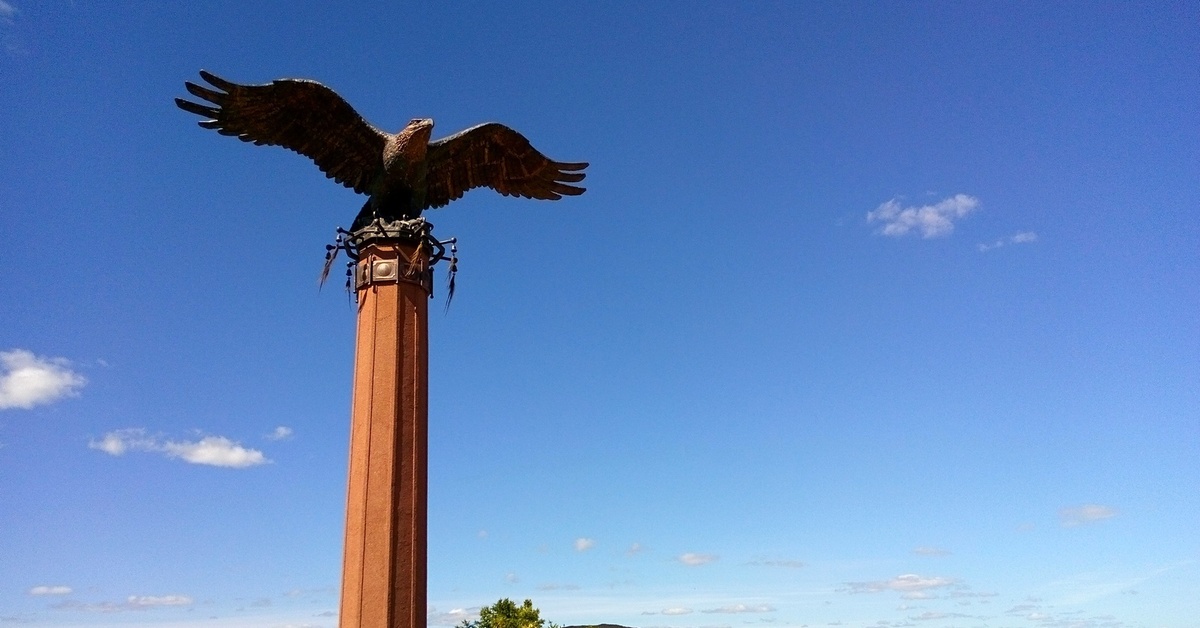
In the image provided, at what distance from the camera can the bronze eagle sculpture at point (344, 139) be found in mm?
13531

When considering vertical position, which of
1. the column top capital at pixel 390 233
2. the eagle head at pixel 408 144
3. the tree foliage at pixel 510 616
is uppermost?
the eagle head at pixel 408 144

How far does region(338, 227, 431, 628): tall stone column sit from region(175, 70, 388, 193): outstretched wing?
1504 mm

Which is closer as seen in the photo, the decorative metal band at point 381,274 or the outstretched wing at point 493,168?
the decorative metal band at point 381,274

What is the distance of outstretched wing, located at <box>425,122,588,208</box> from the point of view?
591 inches

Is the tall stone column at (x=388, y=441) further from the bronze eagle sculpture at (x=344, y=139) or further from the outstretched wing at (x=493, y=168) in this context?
the outstretched wing at (x=493, y=168)

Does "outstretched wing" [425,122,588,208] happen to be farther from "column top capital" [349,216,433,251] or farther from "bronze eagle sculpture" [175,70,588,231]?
"column top capital" [349,216,433,251]

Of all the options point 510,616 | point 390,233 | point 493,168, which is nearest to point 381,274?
point 390,233

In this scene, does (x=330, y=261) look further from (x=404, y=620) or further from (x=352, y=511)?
(x=404, y=620)

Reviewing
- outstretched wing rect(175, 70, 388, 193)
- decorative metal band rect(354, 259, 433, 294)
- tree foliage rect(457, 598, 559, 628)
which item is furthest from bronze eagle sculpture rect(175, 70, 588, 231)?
tree foliage rect(457, 598, 559, 628)

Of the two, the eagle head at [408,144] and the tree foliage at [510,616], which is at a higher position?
the eagle head at [408,144]

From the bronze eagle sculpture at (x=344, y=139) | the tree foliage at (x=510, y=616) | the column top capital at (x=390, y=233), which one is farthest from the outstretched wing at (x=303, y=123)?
the tree foliage at (x=510, y=616)

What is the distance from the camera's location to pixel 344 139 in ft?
46.7

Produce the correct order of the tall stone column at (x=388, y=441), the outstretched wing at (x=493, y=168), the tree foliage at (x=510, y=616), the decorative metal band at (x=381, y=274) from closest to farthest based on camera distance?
the tall stone column at (x=388, y=441)
the decorative metal band at (x=381, y=274)
the outstretched wing at (x=493, y=168)
the tree foliage at (x=510, y=616)

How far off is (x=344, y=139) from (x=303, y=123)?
68 cm
